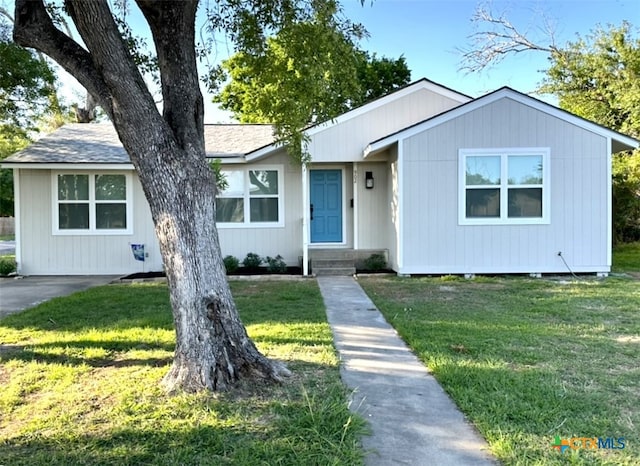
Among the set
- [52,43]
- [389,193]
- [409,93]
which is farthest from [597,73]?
[52,43]

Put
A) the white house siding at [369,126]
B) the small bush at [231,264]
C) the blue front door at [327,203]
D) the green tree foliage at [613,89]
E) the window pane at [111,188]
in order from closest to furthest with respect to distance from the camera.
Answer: the small bush at [231,264]
the white house siding at [369,126]
the window pane at [111,188]
the blue front door at [327,203]
the green tree foliage at [613,89]

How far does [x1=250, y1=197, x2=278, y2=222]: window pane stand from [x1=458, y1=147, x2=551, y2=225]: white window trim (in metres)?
4.32

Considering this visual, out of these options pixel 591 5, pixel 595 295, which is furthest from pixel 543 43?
pixel 595 295

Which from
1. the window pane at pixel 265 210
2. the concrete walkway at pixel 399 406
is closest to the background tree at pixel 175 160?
the concrete walkway at pixel 399 406

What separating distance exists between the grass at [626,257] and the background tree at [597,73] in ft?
1.97

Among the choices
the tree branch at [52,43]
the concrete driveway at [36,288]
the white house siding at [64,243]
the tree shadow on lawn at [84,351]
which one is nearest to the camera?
the tree branch at [52,43]

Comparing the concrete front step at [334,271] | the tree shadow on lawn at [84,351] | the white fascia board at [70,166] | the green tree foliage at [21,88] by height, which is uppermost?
the green tree foliage at [21,88]

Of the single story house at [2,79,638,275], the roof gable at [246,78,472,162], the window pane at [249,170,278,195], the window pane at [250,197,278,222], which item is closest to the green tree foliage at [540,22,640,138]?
the single story house at [2,79,638,275]

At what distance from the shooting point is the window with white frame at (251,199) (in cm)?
1097

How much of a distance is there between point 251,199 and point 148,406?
811 centimetres

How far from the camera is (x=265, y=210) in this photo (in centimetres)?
1105

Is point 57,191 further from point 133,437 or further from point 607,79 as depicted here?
point 607,79

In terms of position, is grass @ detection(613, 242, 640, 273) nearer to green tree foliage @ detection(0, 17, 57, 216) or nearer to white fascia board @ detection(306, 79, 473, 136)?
white fascia board @ detection(306, 79, 473, 136)

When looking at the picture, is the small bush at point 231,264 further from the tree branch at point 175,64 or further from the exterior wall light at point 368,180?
the tree branch at point 175,64
